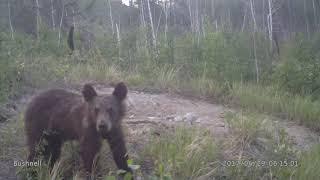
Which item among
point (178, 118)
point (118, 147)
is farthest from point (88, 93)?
point (178, 118)

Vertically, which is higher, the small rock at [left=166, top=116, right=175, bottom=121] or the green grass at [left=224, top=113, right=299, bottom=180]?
the small rock at [left=166, top=116, right=175, bottom=121]

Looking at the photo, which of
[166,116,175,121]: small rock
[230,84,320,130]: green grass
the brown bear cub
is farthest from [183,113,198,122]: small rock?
the brown bear cub

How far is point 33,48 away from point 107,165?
23.7 ft

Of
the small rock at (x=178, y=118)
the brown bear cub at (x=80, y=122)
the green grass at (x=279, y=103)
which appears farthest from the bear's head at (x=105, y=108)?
the green grass at (x=279, y=103)

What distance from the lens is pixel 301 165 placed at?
5.66m

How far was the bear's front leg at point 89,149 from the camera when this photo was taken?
4961 mm

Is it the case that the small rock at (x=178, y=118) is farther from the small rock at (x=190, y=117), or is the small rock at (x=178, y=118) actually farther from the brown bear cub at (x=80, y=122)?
the brown bear cub at (x=80, y=122)

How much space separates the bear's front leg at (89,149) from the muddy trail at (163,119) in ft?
3.06

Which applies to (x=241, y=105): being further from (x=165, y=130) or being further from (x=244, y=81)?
(x=165, y=130)

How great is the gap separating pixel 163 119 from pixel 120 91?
2394mm

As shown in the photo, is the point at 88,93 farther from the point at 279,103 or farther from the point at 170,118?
the point at 279,103

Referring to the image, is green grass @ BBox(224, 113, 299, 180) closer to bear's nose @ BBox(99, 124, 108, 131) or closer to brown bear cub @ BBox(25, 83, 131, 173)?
brown bear cub @ BBox(25, 83, 131, 173)

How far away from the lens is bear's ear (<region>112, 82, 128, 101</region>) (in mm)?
5180

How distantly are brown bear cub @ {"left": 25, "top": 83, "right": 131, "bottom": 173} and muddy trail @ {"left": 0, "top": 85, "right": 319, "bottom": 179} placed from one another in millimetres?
533
